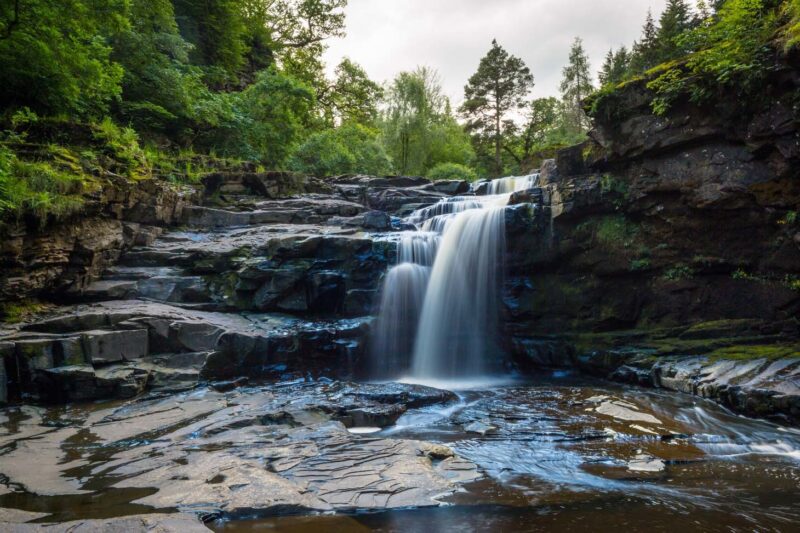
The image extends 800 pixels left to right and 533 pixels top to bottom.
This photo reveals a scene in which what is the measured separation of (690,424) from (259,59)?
30024 millimetres

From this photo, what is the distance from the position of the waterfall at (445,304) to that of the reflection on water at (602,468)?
292 centimetres

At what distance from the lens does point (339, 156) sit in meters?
23.1

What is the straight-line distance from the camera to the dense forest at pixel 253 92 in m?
8.84

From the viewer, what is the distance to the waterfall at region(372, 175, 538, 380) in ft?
35.7

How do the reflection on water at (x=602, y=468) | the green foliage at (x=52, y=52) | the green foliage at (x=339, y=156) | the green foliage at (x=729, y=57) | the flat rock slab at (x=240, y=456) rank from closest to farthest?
the reflection on water at (x=602, y=468) < the flat rock slab at (x=240, y=456) < the green foliage at (x=729, y=57) < the green foliage at (x=52, y=52) < the green foliage at (x=339, y=156)

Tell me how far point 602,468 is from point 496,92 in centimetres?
3394

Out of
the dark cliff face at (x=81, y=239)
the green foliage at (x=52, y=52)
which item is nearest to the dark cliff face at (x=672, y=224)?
the dark cliff face at (x=81, y=239)

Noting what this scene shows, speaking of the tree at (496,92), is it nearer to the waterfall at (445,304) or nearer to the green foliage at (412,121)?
the green foliage at (412,121)

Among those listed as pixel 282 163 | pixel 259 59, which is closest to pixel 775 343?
pixel 282 163

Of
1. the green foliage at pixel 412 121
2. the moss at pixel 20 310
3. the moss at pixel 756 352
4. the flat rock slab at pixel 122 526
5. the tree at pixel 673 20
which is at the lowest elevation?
the flat rock slab at pixel 122 526

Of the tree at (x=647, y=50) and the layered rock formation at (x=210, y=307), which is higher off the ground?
the tree at (x=647, y=50)

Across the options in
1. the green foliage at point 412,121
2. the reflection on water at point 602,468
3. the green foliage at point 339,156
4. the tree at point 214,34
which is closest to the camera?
the reflection on water at point 602,468

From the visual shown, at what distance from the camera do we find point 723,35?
8.78 metres

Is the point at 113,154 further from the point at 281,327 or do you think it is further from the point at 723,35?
the point at 723,35
